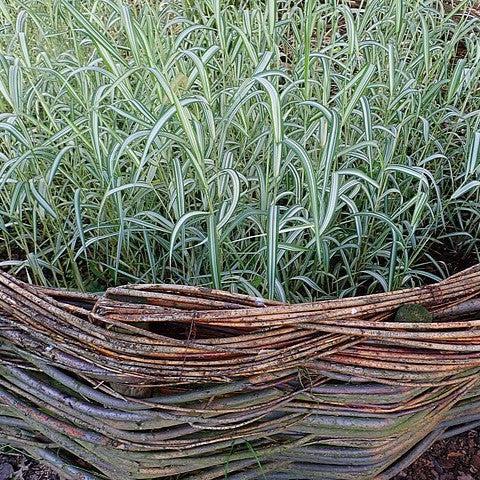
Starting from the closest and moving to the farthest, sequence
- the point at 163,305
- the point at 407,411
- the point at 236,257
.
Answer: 1. the point at 163,305
2. the point at 407,411
3. the point at 236,257

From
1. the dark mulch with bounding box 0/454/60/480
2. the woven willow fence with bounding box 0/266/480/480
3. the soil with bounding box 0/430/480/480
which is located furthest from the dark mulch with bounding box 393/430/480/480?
the dark mulch with bounding box 0/454/60/480

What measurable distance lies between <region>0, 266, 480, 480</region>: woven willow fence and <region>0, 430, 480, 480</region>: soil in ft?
0.63

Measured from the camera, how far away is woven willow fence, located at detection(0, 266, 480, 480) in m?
0.69

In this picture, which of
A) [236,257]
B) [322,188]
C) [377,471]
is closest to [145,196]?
[236,257]

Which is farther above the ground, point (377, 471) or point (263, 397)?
point (263, 397)

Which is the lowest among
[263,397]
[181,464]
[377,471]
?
[377,471]

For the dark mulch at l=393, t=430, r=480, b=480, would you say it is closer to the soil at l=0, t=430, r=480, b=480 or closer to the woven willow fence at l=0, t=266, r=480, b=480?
the soil at l=0, t=430, r=480, b=480

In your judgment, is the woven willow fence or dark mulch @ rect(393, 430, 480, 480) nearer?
the woven willow fence

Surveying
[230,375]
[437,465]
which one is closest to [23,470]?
[230,375]

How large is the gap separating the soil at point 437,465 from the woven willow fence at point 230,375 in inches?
7.6

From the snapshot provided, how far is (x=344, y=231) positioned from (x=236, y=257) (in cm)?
19

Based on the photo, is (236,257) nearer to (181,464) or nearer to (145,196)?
(145,196)

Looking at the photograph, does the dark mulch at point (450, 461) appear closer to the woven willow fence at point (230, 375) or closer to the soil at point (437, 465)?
the soil at point (437, 465)

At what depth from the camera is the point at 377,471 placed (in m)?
0.91
